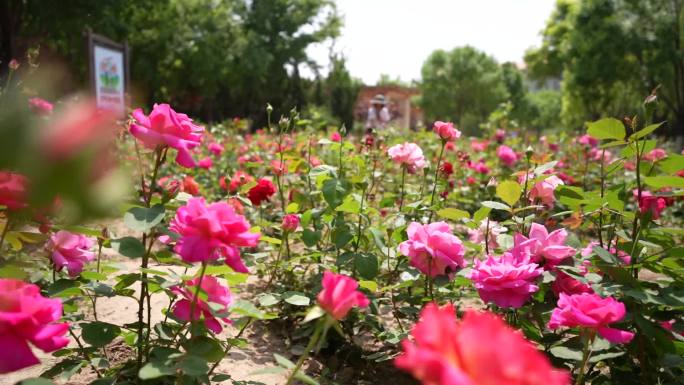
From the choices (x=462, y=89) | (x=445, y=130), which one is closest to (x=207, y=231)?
(x=445, y=130)

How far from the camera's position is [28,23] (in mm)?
11711

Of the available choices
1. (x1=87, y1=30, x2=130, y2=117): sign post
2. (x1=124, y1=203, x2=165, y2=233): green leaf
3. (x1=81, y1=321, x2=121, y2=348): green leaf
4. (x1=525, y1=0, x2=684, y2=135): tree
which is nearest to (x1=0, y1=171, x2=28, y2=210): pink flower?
(x1=124, y1=203, x2=165, y2=233): green leaf

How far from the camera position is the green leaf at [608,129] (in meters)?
1.27

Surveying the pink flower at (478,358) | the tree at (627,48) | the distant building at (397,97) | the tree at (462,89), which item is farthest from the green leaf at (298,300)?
the tree at (462,89)

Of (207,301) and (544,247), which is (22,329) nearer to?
(207,301)

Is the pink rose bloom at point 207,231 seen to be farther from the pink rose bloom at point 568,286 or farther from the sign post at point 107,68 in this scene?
the sign post at point 107,68

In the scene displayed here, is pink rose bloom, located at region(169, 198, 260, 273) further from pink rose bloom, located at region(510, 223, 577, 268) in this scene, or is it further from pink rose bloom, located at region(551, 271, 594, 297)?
pink rose bloom, located at region(551, 271, 594, 297)

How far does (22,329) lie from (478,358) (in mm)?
582

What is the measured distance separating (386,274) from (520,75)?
45965 millimetres

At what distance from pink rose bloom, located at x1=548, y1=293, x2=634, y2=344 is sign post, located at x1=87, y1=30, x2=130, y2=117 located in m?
6.91

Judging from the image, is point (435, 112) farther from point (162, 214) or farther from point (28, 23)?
point (162, 214)

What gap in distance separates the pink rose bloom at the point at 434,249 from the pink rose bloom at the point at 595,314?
31 cm

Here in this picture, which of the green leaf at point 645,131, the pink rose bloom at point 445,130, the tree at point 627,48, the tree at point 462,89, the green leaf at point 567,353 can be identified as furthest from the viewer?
the tree at point 462,89

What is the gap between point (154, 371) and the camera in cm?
82
